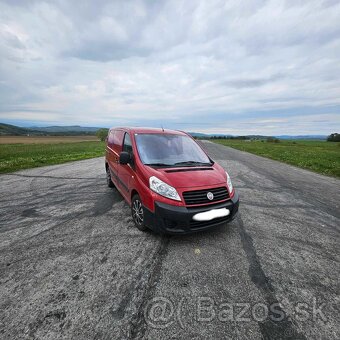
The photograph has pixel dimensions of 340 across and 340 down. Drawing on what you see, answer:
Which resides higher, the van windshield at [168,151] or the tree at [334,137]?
the van windshield at [168,151]

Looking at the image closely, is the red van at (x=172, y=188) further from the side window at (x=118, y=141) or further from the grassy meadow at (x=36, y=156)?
the grassy meadow at (x=36, y=156)

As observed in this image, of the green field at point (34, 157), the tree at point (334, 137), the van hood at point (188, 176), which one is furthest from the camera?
the tree at point (334, 137)

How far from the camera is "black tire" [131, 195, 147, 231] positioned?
3.77 m

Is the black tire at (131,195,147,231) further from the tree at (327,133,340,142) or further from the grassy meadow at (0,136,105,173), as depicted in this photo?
the tree at (327,133,340,142)

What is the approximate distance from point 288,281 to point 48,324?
109 inches

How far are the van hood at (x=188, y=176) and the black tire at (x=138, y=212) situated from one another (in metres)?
0.64

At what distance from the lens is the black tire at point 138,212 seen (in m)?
3.77

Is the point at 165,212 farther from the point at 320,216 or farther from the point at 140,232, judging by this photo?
the point at 320,216

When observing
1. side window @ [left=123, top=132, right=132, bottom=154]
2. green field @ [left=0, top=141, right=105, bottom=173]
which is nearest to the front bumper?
side window @ [left=123, top=132, right=132, bottom=154]

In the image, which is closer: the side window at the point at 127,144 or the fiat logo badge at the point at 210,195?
the fiat logo badge at the point at 210,195

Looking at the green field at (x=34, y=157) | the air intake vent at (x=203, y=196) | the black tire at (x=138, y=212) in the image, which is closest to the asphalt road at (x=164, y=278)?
the black tire at (x=138, y=212)

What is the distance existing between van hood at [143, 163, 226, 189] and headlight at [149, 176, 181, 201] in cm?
6

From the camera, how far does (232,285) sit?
2537mm

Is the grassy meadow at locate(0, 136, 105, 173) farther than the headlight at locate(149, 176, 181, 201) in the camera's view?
Yes
